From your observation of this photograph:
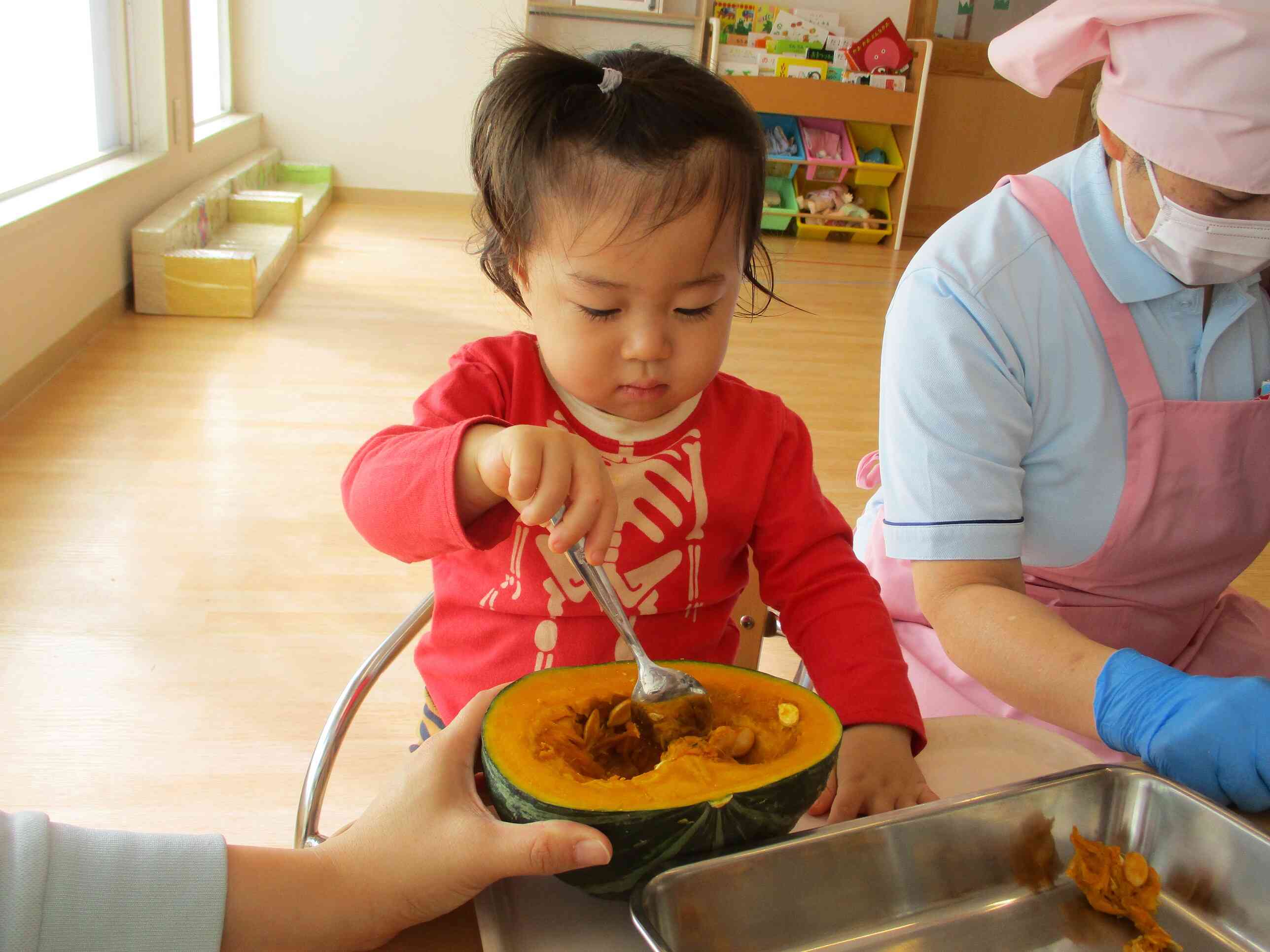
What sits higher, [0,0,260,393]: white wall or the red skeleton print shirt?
the red skeleton print shirt

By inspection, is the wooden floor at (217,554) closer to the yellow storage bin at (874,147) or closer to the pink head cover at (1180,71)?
the pink head cover at (1180,71)

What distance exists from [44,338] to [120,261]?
0.76 metres

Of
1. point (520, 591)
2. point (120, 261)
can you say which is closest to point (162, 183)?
point (120, 261)

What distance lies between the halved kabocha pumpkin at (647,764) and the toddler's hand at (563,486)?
0.28 feet

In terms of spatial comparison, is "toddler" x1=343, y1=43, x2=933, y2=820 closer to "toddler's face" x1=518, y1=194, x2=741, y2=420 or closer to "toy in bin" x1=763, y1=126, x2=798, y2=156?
"toddler's face" x1=518, y1=194, x2=741, y2=420

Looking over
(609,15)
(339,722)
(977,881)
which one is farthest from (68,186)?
(609,15)

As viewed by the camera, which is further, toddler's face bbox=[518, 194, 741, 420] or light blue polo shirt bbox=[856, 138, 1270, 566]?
light blue polo shirt bbox=[856, 138, 1270, 566]

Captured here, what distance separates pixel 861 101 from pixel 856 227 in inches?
27.4

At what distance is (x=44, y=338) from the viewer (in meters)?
3.06

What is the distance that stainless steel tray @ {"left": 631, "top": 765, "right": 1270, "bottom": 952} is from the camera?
0.58m

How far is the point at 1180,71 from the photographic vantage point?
910 millimetres

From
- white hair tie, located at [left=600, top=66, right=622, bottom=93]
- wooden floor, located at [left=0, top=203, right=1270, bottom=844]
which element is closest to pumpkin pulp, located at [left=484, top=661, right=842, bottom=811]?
white hair tie, located at [left=600, top=66, right=622, bottom=93]

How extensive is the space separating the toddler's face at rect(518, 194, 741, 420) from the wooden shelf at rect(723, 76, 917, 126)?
548cm

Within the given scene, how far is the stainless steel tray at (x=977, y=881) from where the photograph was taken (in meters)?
0.58
